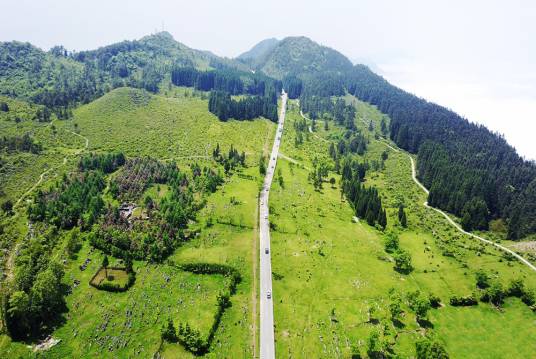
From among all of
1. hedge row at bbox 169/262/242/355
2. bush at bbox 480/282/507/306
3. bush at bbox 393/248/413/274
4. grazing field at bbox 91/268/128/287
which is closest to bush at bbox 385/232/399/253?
bush at bbox 393/248/413/274

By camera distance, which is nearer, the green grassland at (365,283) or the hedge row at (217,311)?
the hedge row at (217,311)

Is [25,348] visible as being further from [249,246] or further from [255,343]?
[249,246]

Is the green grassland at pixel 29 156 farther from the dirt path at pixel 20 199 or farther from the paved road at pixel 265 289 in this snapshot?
the paved road at pixel 265 289

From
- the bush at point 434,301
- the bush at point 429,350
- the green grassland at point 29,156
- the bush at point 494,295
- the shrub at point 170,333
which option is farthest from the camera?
the green grassland at point 29,156

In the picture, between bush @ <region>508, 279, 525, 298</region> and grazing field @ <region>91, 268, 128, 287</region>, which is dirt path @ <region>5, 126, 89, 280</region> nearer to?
grazing field @ <region>91, 268, 128, 287</region>

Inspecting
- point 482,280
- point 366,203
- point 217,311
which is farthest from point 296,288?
point 366,203

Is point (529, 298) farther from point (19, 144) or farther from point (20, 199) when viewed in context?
point (19, 144)

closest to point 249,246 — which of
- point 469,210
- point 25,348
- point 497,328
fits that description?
point 25,348

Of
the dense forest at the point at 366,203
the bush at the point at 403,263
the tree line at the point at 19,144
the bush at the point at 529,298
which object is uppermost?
the dense forest at the point at 366,203

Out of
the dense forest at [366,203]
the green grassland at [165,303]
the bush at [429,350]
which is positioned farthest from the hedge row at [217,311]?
the dense forest at [366,203]
